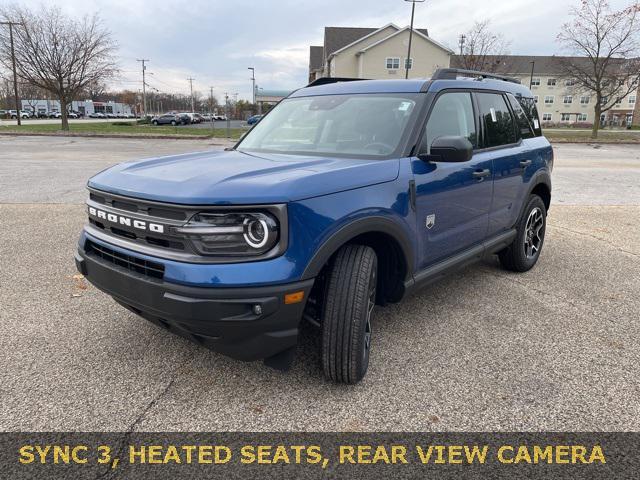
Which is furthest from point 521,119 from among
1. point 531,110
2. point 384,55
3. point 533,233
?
point 384,55

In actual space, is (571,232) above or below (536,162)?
below

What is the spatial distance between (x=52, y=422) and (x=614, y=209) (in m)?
9.11

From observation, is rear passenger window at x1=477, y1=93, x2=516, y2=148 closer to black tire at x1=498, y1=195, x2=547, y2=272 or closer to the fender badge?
black tire at x1=498, y1=195, x2=547, y2=272

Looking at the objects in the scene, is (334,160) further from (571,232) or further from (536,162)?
(571,232)

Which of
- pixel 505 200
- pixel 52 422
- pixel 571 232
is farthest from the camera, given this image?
pixel 571 232

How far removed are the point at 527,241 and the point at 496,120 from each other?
1444 mm

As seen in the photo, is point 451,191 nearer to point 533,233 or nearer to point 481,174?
point 481,174

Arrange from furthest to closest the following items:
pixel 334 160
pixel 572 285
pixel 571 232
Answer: pixel 571 232 < pixel 572 285 < pixel 334 160

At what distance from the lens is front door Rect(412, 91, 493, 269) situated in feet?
10.5

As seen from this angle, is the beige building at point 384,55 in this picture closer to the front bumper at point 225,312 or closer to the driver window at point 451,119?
the driver window at point 451,119

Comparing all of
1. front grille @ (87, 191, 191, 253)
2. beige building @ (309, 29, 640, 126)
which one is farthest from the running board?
beige building @ (309, 29, 640, 126)

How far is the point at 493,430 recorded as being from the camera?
249cm

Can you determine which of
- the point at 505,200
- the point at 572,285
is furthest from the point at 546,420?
the point at 572,285

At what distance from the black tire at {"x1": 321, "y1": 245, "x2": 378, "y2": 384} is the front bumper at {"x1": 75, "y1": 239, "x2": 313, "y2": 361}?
0.24 m
